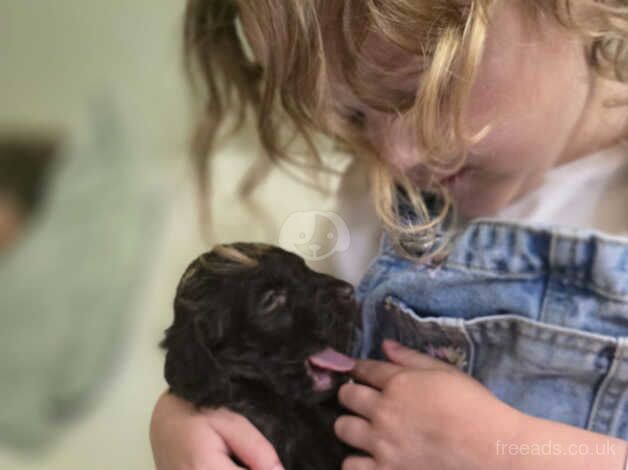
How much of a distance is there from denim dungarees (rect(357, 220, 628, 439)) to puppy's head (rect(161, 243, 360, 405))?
0.06 m

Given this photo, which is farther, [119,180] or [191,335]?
[119,180]

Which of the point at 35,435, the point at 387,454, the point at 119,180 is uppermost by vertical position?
the point at 119,180

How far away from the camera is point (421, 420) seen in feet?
1.47

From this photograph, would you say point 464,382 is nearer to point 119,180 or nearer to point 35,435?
point 35,435

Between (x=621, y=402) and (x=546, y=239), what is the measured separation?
11cm

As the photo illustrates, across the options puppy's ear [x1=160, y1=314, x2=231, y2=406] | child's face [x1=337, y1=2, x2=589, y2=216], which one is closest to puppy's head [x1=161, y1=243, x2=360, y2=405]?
puppy's ear [x1=160, y1=314, x2=231, y2=406]

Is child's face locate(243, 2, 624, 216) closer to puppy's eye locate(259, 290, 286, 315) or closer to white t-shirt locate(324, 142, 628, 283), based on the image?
white t-shirt locate(324, 142, 628, 283)

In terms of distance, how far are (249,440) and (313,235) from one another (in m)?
0.12

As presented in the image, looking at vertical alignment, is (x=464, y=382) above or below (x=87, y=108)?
below

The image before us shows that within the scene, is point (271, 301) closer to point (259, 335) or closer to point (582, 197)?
point (259, 335)

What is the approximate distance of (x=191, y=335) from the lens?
37 centimetres

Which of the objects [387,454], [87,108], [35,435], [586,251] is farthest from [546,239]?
[87,108]

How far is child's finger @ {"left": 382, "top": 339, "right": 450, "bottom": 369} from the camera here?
18.4 inches

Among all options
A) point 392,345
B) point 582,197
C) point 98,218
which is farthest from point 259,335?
point 98,218
